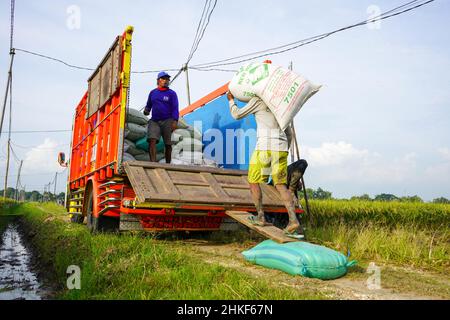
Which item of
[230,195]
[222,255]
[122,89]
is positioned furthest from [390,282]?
[122,89]

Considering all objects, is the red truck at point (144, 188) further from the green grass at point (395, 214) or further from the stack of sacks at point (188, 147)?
the green grass at point (395, 214)

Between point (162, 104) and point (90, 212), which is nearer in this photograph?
point (90, 212)

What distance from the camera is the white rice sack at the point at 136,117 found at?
20.9 ft

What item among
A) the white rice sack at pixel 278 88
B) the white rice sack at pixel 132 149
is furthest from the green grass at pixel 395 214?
the white rice sack at pixel 278 88

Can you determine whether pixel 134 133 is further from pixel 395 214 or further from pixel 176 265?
pixel 395 214

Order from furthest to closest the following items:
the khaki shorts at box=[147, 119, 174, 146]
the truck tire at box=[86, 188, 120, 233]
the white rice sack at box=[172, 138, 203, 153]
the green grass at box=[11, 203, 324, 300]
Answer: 1. the white rice sack at box=[172, 138, 203, 153]
2. the khaki shorts at box=[147, 119, 174, 146]
3. the truck tire at box=[86, 188, 120, 233]
4. the green grass at box=[11, 203, 324, 300]

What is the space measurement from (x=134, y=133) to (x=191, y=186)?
1873mm

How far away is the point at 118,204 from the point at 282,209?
2.15 metres

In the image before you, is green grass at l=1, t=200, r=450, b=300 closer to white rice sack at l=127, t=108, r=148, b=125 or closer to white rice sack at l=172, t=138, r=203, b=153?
white rice sack at l=172, t=138, r=203, b=153

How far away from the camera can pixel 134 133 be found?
631 cm

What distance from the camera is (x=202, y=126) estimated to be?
24.8 ft

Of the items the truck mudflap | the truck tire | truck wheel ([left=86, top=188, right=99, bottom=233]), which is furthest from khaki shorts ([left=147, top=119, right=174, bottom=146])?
the truck tire

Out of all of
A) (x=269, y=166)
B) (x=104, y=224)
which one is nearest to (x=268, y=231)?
(x=269, y=166)

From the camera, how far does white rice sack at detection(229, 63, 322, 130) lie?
4.07 meters
